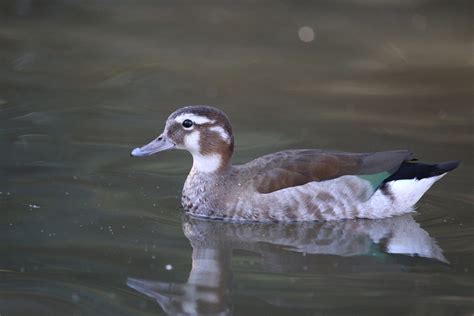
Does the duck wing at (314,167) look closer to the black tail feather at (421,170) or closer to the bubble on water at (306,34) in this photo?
the black tail feather at (421,170)

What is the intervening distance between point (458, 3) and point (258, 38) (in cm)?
421

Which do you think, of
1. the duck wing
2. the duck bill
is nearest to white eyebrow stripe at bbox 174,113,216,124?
the duck bill

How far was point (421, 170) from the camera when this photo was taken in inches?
449

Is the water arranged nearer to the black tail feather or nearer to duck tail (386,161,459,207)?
duck tail (386,161,459,207)

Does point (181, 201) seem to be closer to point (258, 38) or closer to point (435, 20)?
point (258, 38)

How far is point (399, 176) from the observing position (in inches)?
450

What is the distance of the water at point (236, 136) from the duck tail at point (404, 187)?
198 millimetres

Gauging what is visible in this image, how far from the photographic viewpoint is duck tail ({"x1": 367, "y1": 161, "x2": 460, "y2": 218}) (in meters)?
11.4

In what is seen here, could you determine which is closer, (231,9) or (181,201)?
(181,201)

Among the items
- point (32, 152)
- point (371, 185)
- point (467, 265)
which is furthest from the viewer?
point (32, 152)

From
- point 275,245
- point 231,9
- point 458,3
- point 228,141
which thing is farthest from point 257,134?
point 458,3

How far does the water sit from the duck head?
53cm

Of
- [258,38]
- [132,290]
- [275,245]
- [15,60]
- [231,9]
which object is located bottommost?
[132,290]

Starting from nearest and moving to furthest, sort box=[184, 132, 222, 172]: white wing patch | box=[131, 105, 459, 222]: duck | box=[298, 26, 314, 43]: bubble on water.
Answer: box=[131, 105, 459, 222]: duck < box=[184, 132, 222, 172]: white wing patch < box=[298, 26, 314, 43]: bubble on water
